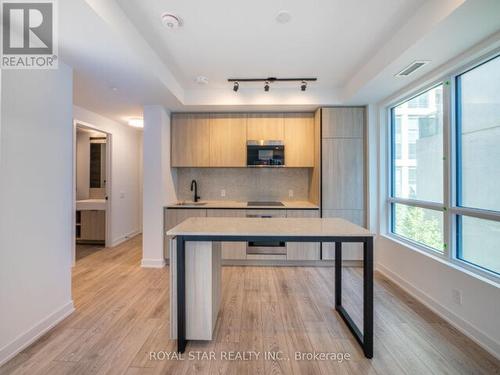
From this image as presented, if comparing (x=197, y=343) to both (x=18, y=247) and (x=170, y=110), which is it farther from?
(x=170, y=110)

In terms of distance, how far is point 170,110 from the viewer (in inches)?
153

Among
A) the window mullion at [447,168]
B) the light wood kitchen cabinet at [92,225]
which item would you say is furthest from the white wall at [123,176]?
the window mullion at [447,168]

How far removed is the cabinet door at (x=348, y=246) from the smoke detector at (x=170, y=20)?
2991 millimetres

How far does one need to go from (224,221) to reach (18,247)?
5.33 ft

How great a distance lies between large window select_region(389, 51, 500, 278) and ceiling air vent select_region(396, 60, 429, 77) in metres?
0.32

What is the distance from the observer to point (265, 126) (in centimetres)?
393

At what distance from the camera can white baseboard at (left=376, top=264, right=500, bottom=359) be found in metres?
1.83

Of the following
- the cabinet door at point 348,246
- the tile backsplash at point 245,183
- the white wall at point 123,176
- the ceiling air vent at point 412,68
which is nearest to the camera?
the ceiling air vent at point 412,68

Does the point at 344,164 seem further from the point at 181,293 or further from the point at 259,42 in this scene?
the point at 181,293

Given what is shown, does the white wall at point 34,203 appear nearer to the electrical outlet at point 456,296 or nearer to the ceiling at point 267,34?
the ceiling at point 267,34

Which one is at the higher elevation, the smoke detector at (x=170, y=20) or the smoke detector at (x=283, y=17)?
the smoke detector at (x=283, y=17)

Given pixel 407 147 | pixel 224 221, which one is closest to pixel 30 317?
pixel 224 221

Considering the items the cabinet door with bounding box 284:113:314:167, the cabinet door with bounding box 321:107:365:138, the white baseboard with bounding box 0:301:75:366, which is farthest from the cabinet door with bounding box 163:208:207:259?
the cabinet door with bounding box 321:107:365:138

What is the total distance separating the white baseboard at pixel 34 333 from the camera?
1.74m
